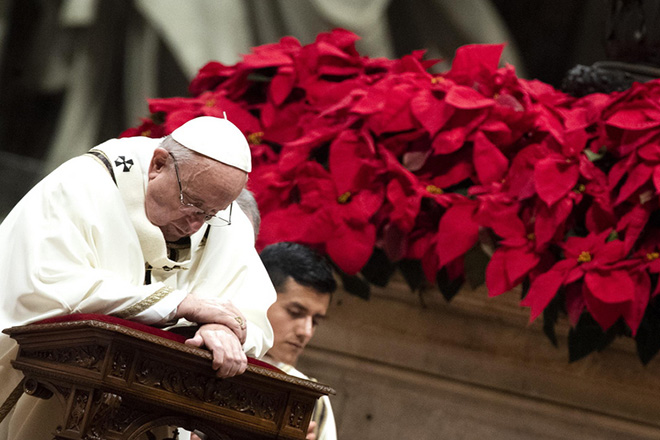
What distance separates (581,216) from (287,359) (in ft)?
2.99

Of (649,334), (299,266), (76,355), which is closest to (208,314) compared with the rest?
(76,355)

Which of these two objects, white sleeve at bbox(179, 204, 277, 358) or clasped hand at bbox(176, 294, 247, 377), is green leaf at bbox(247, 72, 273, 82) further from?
clasped hand at bbox(176, 294, 247, 377)

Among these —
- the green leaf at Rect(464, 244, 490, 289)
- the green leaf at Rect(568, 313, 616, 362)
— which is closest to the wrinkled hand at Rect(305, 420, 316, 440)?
the green leaf at Rect(464, 244, 490, 289)

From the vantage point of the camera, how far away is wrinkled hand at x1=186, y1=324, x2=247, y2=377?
6.41 feet

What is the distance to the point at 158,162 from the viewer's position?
216cm

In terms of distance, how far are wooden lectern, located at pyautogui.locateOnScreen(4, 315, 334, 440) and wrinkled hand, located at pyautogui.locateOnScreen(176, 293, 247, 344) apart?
71 mm

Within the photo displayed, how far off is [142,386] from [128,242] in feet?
1.22

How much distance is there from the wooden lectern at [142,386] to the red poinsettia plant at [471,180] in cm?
85

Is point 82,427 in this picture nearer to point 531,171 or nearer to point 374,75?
point 531,171

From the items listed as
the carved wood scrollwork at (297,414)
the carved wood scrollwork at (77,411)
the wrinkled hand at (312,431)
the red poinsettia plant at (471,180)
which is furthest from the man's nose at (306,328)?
the carved wood scrollwork at (77,411)

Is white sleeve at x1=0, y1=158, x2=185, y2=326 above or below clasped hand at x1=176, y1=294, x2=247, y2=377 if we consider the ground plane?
above

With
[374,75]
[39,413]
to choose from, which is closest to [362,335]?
[374,75]

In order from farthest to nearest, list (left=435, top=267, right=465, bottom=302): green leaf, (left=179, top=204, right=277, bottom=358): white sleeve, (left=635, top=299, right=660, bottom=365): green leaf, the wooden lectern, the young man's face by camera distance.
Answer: the young man's face < (left=435, top=267, right=465, bottom=302): green leaf < (left=635, top=299, right=660, bottom=365): green leaf < (left=179, top=204, right=277, bottom=358): white sleeve < the wooden lectern

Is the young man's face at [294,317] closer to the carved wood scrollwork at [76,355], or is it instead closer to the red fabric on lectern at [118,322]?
the red fabric on lectern at [118,322]
